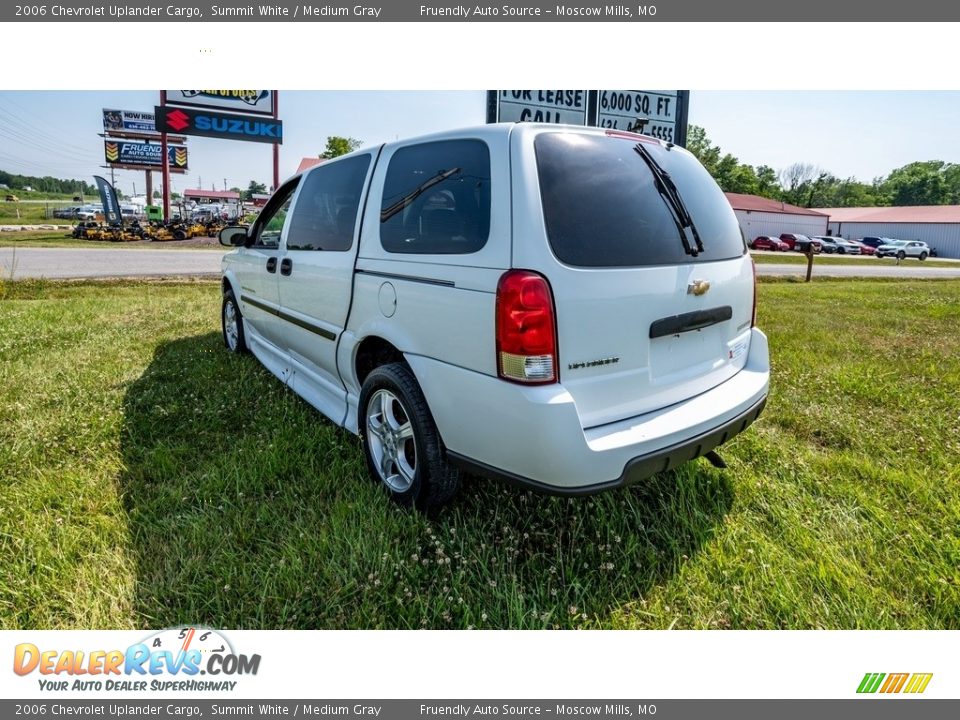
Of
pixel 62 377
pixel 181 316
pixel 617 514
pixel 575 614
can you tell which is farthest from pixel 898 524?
pixel 181 316

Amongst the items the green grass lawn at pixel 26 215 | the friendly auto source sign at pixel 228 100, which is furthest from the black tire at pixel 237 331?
the green grass lawn at pixel 26 215

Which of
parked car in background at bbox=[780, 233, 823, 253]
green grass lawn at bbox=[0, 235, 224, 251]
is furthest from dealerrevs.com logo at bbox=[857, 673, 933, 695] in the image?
parked car in background at bbox=[780, 233, 823, 253]

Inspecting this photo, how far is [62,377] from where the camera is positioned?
185 inches

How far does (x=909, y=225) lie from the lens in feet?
170

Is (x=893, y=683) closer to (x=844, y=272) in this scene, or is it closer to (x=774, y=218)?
(x=844, y=272)

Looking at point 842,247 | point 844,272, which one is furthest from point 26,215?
point 842,247

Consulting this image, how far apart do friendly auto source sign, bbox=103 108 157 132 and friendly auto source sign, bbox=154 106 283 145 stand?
2988 cm

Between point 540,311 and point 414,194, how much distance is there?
1.05 meters

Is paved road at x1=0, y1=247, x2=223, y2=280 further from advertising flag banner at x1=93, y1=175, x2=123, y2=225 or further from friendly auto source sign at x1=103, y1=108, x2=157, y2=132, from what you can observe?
friendly auto source sign at x1=103, y1=108, x2=157, y2=132

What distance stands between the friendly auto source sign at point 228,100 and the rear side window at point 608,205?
3342 cm

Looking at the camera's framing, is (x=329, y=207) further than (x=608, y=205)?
Yes

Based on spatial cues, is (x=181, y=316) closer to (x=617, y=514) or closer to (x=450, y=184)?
(x=450, y=184)

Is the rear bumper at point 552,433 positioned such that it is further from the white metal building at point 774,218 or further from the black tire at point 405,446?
the white metal building at point 774,218

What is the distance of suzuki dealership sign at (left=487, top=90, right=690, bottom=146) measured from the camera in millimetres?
7270
